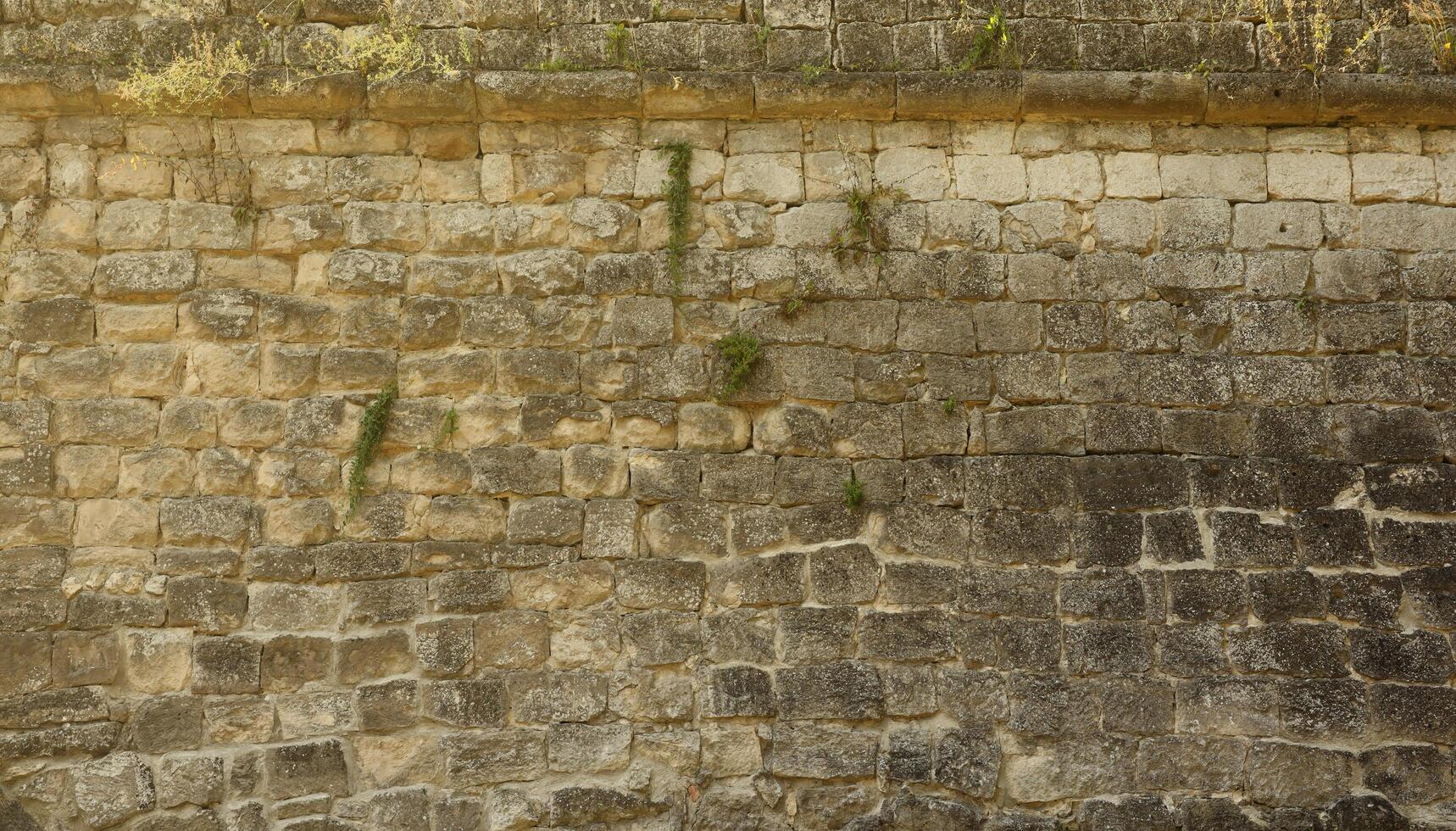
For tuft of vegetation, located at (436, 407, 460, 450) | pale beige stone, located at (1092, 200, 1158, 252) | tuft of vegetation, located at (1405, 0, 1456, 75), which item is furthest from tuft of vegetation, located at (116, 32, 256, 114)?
tuft of vegetation, located at (1405, 0, 1456, 75)

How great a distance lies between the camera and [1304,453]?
198 inches

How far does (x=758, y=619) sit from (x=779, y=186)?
1.91m

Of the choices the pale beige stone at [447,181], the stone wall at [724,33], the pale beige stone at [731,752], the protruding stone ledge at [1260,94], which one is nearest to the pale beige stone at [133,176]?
the stone wall at [724,33]

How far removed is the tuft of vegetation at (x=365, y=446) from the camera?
489 centimetres

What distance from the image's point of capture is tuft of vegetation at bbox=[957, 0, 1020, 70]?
16.9ft

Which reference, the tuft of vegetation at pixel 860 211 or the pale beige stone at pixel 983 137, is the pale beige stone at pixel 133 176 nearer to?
the tuft of vegetation at pixel 860 211

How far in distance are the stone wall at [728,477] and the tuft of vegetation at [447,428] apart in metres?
0.03

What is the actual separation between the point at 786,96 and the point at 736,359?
3.90 feet

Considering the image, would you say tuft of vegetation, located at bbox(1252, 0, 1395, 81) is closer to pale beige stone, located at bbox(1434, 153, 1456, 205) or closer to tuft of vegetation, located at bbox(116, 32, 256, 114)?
pale beige stone, located at bbox(1434, 153, 1456, 205)

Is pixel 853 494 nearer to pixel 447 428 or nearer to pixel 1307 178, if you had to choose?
pixel 447 428

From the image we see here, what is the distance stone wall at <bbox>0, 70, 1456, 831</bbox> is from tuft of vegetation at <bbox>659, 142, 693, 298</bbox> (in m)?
0.06

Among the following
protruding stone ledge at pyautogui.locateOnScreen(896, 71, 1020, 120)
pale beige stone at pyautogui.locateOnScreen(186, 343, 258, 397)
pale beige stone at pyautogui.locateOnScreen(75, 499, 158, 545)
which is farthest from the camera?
protruding stone ledge at pyautogui.locateOnScreen(896, 71, 1020, 120)

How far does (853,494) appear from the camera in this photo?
490 cm

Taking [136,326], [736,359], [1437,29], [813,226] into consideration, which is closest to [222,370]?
[136,326]
